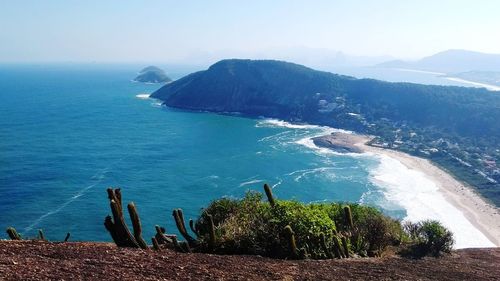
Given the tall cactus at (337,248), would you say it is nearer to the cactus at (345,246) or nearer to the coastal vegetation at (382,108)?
the cactus at (345,246)

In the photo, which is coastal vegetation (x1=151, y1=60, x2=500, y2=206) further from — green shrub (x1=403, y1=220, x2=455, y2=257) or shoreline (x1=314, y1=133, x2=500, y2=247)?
green shrub (x1=403, y1=220, x2=455, y2=257)

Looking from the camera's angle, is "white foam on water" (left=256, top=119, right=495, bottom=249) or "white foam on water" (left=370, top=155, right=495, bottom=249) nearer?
"white foam on water" (left=370, top=155, right=495, bottom=249)

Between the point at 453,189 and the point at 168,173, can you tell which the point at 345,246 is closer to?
the point at 168,173

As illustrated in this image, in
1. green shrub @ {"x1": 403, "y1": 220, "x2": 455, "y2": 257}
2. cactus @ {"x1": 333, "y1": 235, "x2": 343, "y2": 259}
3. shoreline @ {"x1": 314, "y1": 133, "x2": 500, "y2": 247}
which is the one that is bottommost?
shoreline @ {"x1": 314, "y1": 133, "x2": 500, "y2": 247}

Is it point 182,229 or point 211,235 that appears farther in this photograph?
point 182,229

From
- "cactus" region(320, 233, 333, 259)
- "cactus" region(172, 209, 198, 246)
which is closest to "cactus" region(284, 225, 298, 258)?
"cactus" region(320, 233, 333, 259)

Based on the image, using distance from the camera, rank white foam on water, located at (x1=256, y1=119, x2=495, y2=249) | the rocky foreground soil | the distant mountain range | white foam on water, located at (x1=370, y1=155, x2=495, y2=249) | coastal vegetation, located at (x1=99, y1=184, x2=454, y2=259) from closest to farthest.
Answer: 1. the rocky foreground soil
2. coastal vegetation, located at (x1=99, y1=184, x2=454, y2=259)
3. white foam on water, located at (x1=370, y1=155, x2=495, y2=249)
4. white foam on water, located at (x1=256, y1=119, x2=495, y2=249)
5. the distant mountain range

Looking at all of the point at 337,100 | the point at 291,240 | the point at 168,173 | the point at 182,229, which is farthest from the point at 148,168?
the point at 337,100
